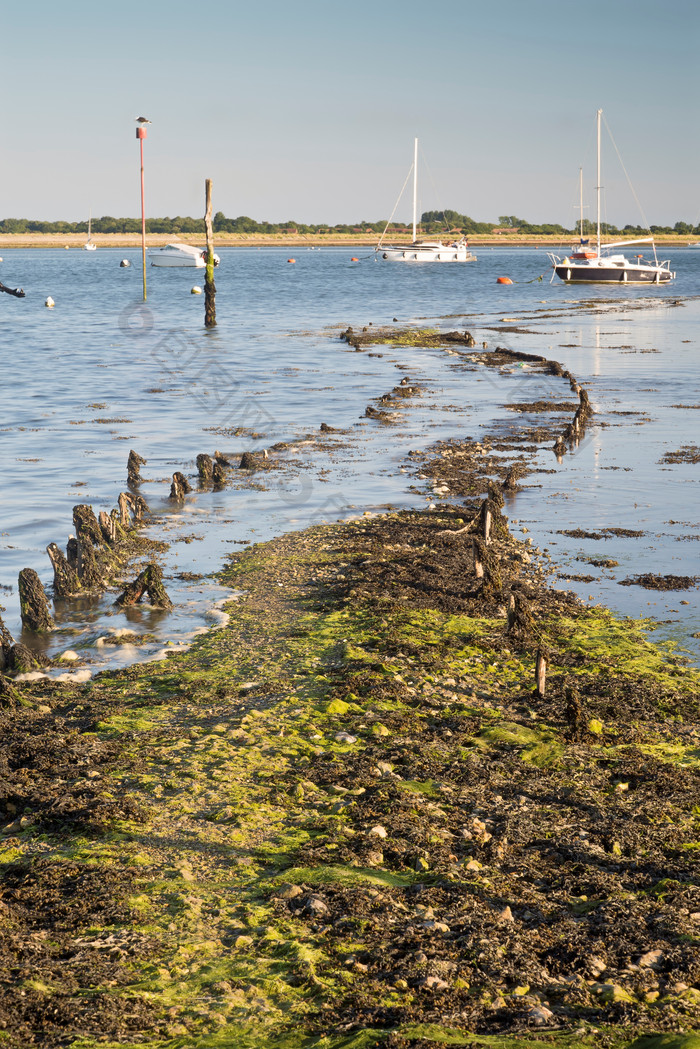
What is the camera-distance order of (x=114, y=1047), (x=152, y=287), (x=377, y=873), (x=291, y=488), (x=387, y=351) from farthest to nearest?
(x=152, y=287), (x=387, y=351), (x=291, y=488), (x=377, y=873), (x=114, y=1047)

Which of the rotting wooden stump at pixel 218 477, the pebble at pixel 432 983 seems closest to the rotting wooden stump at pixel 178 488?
the rotting wooden stump at pixel 218 477

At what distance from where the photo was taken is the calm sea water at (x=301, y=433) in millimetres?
13258

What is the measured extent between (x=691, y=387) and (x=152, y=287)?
88629mm

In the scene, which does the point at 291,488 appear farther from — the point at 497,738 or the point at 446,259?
the point at 446,259

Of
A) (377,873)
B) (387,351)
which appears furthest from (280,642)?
(387,351)

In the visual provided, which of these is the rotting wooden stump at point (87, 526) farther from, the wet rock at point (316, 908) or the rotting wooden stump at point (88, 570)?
the wet rock at point (316, 908)

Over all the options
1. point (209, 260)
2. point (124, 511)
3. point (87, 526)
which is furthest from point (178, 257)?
point (87, 526)

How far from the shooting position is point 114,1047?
480cm

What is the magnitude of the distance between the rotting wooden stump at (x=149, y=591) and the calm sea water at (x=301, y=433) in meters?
0.18

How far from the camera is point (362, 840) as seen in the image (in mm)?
6777

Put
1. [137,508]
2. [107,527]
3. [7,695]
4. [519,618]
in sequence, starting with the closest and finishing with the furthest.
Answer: [7,695] → [519,618] → [107,527] → [137,508]

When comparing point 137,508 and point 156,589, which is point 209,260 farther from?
point 156,589

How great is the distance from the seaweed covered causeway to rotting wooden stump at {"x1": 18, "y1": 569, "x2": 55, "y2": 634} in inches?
70.3

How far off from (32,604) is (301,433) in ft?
43.6
